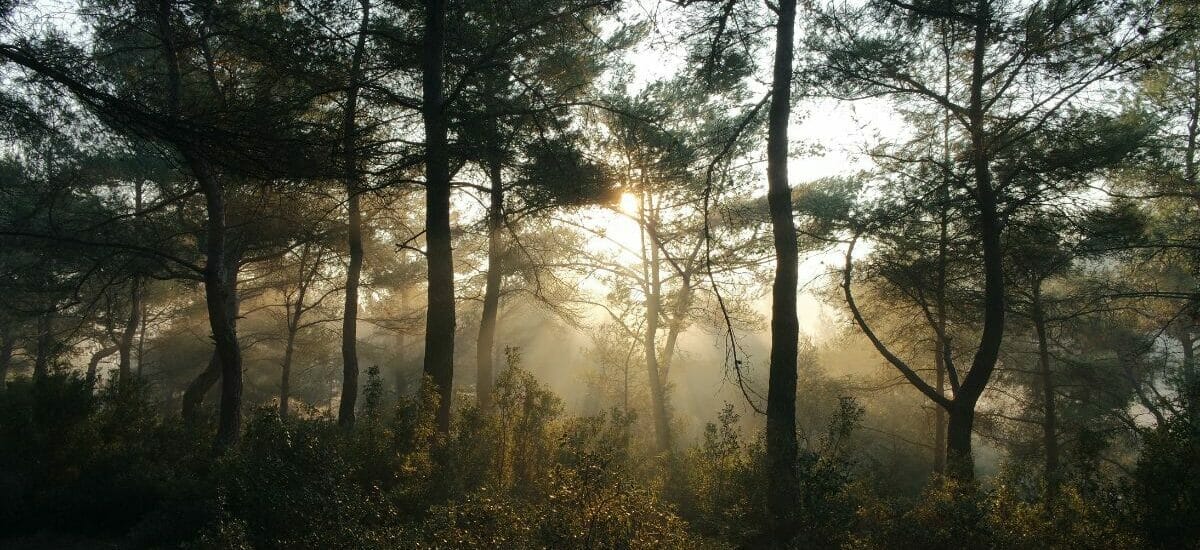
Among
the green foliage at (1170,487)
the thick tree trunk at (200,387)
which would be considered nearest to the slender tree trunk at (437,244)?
the thick tree trunk at (200,387)

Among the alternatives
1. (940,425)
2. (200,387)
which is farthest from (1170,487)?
(200,387)

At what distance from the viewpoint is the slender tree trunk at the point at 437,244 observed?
23.6ft

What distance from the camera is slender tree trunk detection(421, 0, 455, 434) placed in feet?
23.6

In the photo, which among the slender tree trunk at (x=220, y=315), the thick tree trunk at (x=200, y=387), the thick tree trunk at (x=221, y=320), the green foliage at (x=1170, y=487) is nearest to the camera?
the green foliage at (x=1170, y=487)

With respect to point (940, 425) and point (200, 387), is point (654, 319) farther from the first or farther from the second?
point (200, 387)

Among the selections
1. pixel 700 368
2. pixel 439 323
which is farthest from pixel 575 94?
pixel 700 368

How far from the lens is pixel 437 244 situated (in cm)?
778

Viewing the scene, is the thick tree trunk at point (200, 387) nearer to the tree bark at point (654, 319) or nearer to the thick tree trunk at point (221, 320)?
the thick tree trunk at point (221, 320)

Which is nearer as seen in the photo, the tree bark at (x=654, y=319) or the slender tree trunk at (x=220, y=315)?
the slender tree trunk at (x=220, y=315)

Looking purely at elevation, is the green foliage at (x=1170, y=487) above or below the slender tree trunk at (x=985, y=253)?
below

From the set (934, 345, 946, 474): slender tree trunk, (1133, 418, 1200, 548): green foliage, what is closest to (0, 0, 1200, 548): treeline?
(1133, 418, 1200, 548): green foliage

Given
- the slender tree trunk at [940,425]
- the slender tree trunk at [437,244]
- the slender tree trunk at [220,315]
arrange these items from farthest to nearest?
the slender tree trunk at [940,425]
the slender tree trunk at [220,315]
the slender tree trunk at [437,244]

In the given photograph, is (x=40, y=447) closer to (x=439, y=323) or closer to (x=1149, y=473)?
(x=439, y=323)

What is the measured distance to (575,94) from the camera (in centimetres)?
815
